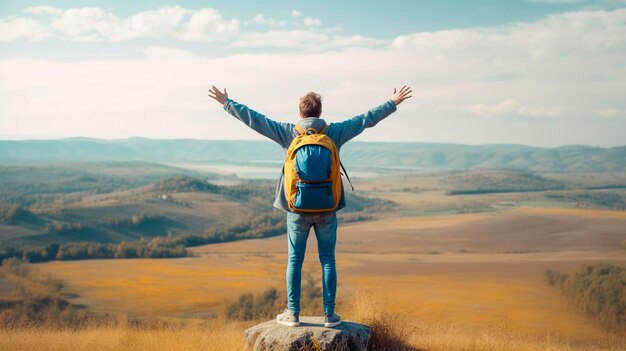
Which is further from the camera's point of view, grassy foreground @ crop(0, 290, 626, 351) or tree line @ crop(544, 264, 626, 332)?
tree line @ crop(544, 264, 626, 332)

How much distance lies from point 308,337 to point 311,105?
→ 9.54ft

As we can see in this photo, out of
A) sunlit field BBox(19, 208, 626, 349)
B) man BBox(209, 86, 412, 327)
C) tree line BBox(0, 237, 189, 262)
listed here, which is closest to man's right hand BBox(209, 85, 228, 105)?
man BBox(209, 86, 412, 327)

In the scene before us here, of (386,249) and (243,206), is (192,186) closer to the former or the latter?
(243,206)

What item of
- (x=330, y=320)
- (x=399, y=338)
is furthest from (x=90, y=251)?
(x=330, y=320)

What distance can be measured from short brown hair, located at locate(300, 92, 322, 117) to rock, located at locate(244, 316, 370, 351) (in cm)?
274

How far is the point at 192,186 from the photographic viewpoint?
499 feet

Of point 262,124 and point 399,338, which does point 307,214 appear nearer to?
point 262,124

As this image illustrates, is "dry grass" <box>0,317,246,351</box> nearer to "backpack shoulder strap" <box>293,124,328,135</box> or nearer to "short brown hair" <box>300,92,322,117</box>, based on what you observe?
"backpack shoulder strap" <box>293,124,328,135</box>

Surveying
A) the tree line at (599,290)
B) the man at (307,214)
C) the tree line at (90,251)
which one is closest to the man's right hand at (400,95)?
the man at (307,214)

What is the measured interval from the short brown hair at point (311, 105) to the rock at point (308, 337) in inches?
108

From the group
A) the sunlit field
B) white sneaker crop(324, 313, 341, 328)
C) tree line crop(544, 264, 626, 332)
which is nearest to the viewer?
white sneaker crop(324, 313, 341, 328)

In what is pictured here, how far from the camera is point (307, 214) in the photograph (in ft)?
25.0

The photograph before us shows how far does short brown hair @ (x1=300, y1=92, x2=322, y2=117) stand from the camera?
782cm

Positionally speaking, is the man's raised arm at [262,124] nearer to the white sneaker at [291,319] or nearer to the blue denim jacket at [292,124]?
the blue denim jacket at [292,124]
